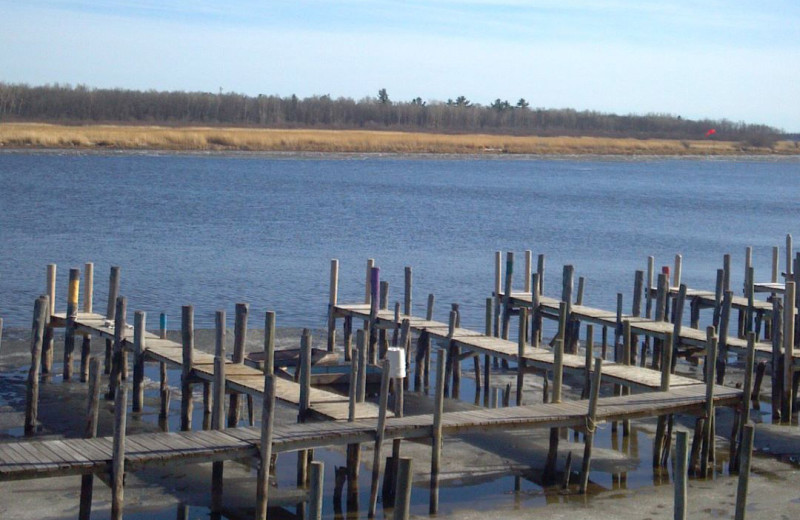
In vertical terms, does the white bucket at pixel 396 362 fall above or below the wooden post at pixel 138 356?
above

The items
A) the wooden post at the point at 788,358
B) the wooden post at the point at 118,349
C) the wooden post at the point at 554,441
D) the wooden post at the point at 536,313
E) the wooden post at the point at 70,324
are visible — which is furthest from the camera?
the wooden post at the point at 536,313

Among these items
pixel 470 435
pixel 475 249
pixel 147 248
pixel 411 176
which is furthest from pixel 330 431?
pixel 411 176

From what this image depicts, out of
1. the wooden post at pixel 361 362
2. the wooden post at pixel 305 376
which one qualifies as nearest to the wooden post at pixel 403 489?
the wooden post at pixel 305 376

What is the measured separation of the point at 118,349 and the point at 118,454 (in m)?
6.28

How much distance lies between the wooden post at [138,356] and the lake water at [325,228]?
276 inches

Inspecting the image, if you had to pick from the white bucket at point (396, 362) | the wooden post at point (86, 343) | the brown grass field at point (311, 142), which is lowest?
the wooden post at point (86, 343)

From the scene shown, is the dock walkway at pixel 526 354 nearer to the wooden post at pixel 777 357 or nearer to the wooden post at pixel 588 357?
the wooden post at pixel 588 357

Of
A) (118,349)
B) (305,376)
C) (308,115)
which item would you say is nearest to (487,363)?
(118,349)

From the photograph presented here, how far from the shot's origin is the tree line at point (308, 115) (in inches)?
4916

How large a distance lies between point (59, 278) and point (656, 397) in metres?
17.9

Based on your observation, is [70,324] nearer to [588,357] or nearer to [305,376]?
[305,376]

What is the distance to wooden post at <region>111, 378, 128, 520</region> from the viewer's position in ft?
37.9

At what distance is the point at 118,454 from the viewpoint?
11656 mm

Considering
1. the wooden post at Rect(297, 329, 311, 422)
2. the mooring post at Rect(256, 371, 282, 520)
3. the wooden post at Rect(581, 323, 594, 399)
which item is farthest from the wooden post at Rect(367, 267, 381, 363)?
the mooring post at Rect(256, 371, 282, 520)
